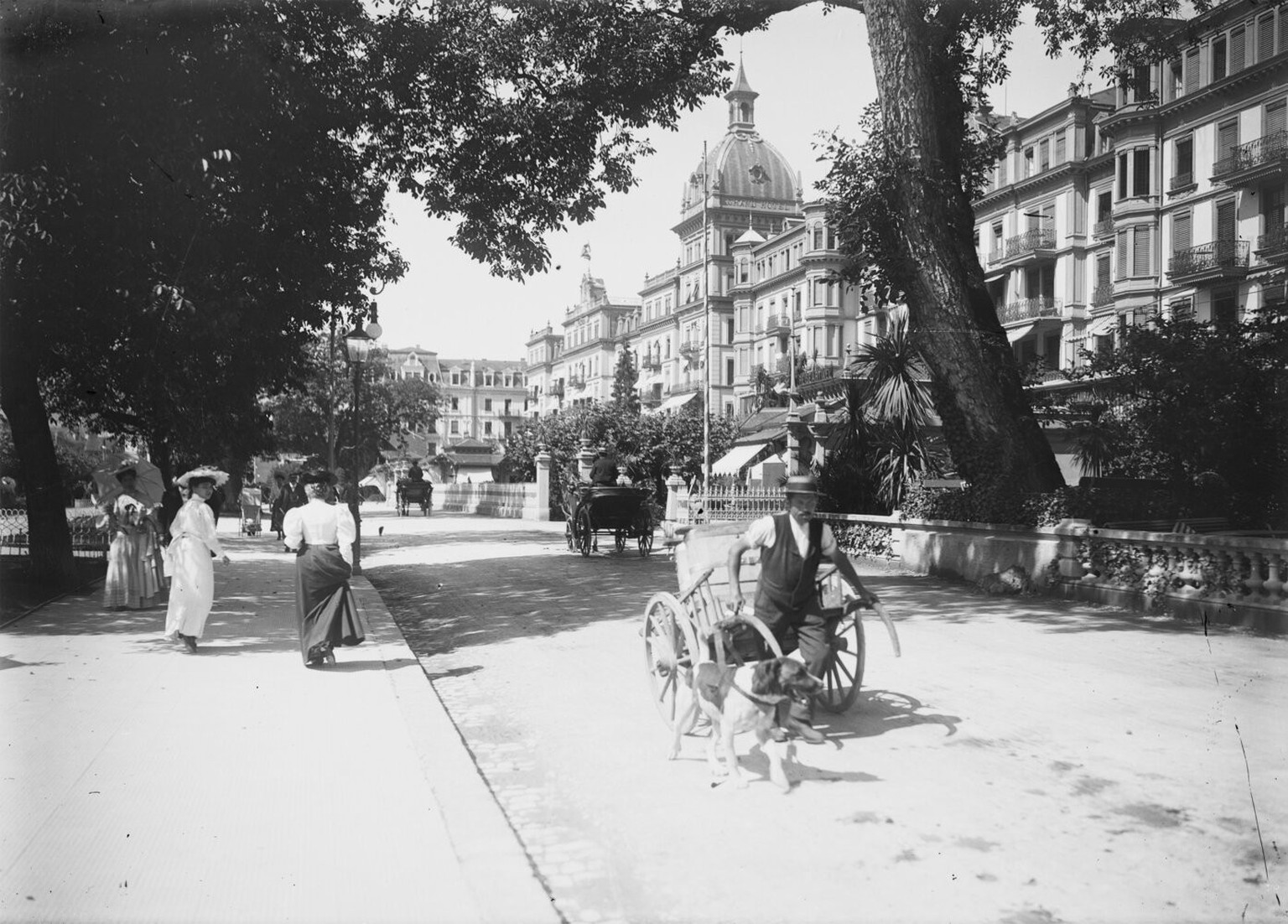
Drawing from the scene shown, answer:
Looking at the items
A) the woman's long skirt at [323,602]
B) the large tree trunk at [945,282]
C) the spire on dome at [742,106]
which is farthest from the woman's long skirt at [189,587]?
the spire on dome at [742,106]

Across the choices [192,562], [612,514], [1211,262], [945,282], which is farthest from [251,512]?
[1211,262]

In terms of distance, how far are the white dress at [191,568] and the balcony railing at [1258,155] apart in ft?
118

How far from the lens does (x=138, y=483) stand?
13188mm

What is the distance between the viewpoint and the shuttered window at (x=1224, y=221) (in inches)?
1553

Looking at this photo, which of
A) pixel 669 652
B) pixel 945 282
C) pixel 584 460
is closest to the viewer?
pixel 669 652

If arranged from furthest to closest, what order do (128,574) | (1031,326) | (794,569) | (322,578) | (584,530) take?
(1031,326) < (584,530) < (128,574) < (322,578) < (794,569)

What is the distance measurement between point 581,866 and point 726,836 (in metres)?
0.67

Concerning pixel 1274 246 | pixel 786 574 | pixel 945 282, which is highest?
pixel 1274 246

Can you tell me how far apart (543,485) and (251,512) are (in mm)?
11146

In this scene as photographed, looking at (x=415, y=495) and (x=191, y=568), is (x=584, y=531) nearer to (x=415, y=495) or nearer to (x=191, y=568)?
(x=191, y=568)

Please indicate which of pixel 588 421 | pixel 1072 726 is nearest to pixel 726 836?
pixel 1072 726

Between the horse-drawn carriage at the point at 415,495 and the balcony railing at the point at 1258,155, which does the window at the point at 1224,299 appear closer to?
the balcony railing at the point at 1258,155

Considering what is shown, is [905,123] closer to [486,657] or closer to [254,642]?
[486,657]

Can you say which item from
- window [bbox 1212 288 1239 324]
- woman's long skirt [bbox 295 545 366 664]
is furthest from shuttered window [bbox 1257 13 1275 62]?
woman's long skirt [bbox 295 545 366 664]
